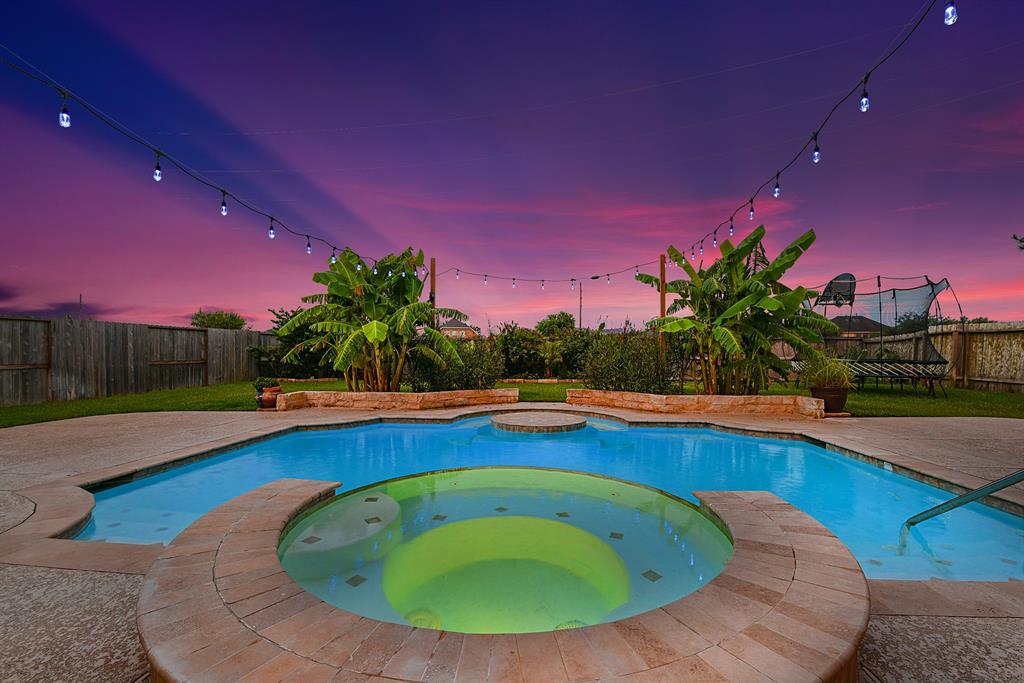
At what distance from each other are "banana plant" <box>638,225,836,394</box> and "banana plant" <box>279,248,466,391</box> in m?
5.81

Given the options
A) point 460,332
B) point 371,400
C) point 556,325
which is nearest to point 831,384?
point 371,400

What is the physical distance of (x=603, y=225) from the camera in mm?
15586

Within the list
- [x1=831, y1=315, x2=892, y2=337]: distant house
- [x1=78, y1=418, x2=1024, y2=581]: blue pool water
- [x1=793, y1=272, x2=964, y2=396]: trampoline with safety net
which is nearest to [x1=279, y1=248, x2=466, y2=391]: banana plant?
[x1=78, y1=418, x2=1024, y2=581]: blue pool water

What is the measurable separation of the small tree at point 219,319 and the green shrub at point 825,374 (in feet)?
165

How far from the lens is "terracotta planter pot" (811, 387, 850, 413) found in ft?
28.5

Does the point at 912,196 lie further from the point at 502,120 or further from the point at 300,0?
the point at 300,0

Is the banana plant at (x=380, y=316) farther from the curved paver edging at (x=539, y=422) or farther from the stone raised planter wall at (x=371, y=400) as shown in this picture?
the curved paver edging at (x=539, y=422)

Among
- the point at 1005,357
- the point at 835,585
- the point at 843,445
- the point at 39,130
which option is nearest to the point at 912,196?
the point at 1005,357

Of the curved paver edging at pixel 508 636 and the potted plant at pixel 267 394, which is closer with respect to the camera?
the curved paver edging at pixel 508 636

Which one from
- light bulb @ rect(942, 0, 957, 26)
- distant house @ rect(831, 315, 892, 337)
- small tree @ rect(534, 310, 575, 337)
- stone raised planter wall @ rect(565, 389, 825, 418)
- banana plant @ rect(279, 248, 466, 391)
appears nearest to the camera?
light bulb @ rect(942, 0, 957, 26)

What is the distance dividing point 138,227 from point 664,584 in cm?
1476

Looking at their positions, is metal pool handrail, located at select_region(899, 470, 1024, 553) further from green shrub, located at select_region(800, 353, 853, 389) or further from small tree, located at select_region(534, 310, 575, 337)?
small tree, located at select_region(534, 310, 575, 337)

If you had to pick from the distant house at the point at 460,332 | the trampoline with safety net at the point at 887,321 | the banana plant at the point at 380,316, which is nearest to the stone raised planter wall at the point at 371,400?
the banana plant at the point at 380,316

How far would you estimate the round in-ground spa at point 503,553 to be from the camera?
2.64 meters
